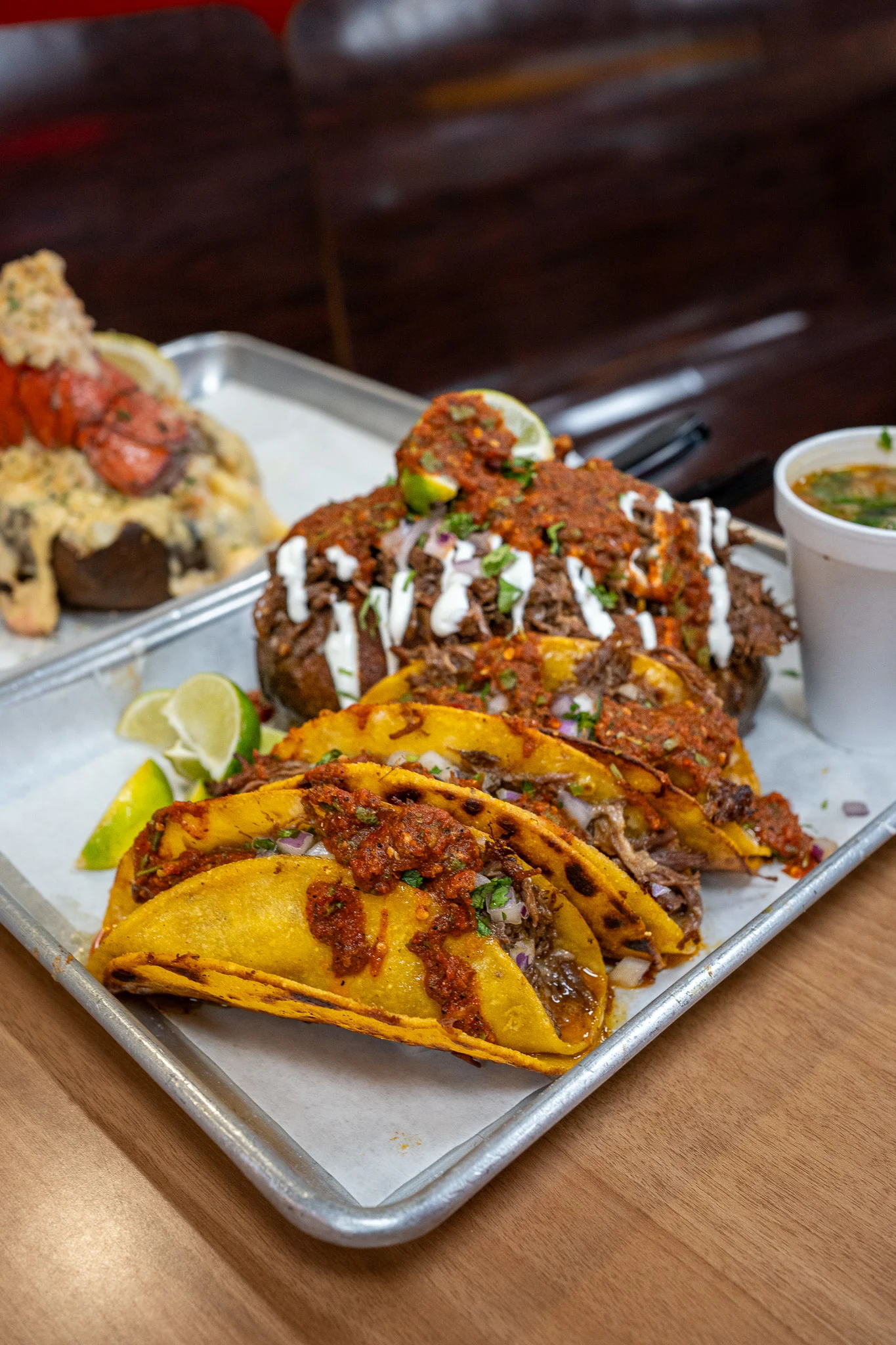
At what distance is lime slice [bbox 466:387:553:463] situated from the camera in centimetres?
267

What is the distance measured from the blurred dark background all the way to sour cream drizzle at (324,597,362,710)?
296 cm

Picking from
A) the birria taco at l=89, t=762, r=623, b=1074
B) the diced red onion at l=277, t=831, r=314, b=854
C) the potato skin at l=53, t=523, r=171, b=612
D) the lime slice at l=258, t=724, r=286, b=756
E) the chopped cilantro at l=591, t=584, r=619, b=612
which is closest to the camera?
the birria taco at l=89, t=762, r=623, b=1074

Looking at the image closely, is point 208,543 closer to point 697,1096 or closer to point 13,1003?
point 13,1003

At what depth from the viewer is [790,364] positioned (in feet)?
21.2

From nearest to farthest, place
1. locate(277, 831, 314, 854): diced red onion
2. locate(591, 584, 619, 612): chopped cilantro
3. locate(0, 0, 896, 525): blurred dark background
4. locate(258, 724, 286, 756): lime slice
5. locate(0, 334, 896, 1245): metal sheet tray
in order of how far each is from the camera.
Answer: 1. locate(0, 334, 896, 1245): metal sheet tray
2. locate(277, 831, 314, 854): diced red onion
3. locate(591, 584, 619, 612): chopped cilantro
4. locate(258, 724, 286, 756): lime slice
5. locate(0, 0, 896, 525): blurred dark background

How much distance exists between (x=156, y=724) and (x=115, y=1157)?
45.5 inches

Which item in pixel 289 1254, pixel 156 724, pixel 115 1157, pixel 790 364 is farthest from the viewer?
pixel 790 364

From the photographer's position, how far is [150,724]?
277 centimetres

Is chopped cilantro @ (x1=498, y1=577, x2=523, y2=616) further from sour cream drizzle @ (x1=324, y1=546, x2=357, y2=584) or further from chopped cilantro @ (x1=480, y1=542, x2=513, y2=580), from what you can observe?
sour cream drizzle @ (x1=324, y1=546, x2=357, y2=584)

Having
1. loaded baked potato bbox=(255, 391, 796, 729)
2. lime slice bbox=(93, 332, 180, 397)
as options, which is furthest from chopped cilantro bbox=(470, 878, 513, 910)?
lime slice bbox=(93, 332, 180, 397)

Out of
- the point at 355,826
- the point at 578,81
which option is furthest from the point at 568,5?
the point at 355,826

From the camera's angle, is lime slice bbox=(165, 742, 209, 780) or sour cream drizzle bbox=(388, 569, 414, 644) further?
lime slice bbox=(165, 742, 209, 780)

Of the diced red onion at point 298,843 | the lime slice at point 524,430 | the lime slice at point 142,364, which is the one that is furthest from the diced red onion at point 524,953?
the lime slice at point 142,364

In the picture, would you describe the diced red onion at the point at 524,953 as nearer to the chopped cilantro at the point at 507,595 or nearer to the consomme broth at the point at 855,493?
the chopped cilantro at the point at 507,595
